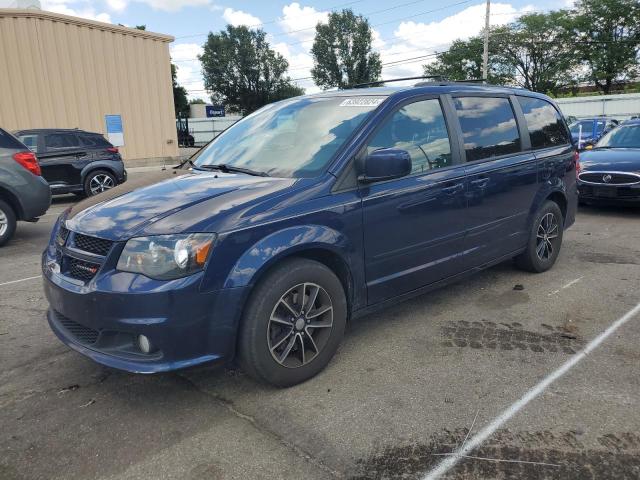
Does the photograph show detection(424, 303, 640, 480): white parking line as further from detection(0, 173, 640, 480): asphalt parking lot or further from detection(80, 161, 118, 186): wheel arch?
detection(80, 161, 118, 186): wheel arch

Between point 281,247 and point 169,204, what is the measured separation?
0.70 meters

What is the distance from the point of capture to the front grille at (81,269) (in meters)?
2.84

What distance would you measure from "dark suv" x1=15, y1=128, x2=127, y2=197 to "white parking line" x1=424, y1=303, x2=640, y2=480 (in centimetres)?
1088

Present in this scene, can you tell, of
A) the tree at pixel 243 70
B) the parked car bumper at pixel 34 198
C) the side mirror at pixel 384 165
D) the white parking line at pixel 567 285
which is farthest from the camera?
the tree at pixel 243 70

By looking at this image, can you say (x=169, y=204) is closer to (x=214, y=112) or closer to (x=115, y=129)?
(x=115, y=129)

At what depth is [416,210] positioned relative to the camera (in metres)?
3.72

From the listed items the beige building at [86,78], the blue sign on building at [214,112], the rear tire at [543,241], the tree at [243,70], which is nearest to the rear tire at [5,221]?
the rear tire at [543,241]

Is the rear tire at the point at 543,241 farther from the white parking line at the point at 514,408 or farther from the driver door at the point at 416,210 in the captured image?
the driver door at the point at 416,210

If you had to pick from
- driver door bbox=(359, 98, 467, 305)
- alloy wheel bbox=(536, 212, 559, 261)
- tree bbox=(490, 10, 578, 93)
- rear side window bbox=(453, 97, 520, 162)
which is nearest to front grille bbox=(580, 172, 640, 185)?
alloy wheel bbox=(536, 212, 559, 261)

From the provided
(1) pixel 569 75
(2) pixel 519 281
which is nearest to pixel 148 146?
(2) pixel 519 281

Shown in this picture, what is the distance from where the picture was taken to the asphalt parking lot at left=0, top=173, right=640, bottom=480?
246 centimetres

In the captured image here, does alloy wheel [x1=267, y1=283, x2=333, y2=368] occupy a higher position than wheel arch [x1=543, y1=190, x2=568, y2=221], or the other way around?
wheel arch [x1=543, y1=190, x2=568, y2=221]

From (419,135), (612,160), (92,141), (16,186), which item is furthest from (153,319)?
(92,141)

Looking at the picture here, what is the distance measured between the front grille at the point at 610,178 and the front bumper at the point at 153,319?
300 inches
